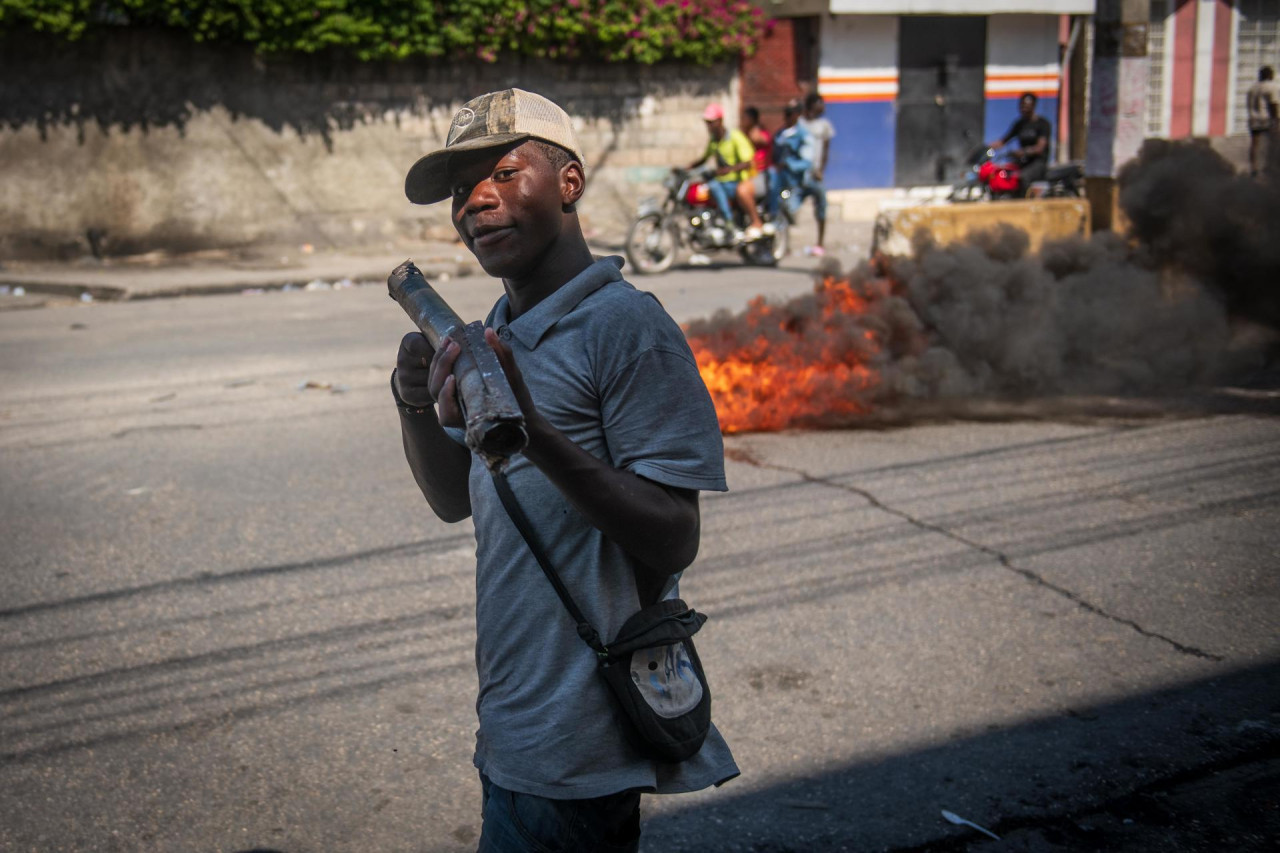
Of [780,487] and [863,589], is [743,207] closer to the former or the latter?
[780,487]

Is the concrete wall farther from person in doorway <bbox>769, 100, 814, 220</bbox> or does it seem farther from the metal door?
the metal door

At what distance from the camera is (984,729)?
382 cm

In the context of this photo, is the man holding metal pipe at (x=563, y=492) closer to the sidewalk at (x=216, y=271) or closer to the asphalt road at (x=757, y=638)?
the asphalt road at (x=757, y=638)

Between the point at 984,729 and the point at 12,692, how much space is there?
10.2 feet

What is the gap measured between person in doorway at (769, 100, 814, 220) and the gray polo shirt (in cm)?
Answer: 1397

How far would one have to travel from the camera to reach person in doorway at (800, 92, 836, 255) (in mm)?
16000

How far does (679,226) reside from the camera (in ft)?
48.0

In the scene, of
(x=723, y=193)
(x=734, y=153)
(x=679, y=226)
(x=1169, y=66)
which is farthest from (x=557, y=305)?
(x=1169, y=66)

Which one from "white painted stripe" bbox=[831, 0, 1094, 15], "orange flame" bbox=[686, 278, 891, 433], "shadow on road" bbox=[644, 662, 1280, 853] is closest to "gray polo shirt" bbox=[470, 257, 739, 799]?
"shadow on road" bbox=[644, 662, 1280, 853]

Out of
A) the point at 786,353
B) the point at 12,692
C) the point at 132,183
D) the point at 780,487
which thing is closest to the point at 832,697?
the point at 780,487

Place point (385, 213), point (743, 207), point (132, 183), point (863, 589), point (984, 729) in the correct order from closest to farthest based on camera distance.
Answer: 1. point (984, 729)
2. point (863, 589)
3. point (743, 207)
4. point (132, 183)
5. point (385, 213)

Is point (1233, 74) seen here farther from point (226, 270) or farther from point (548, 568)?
point (548, 568)

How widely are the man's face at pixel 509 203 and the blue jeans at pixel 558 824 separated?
83cm

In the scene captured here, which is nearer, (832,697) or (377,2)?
(832,697)
